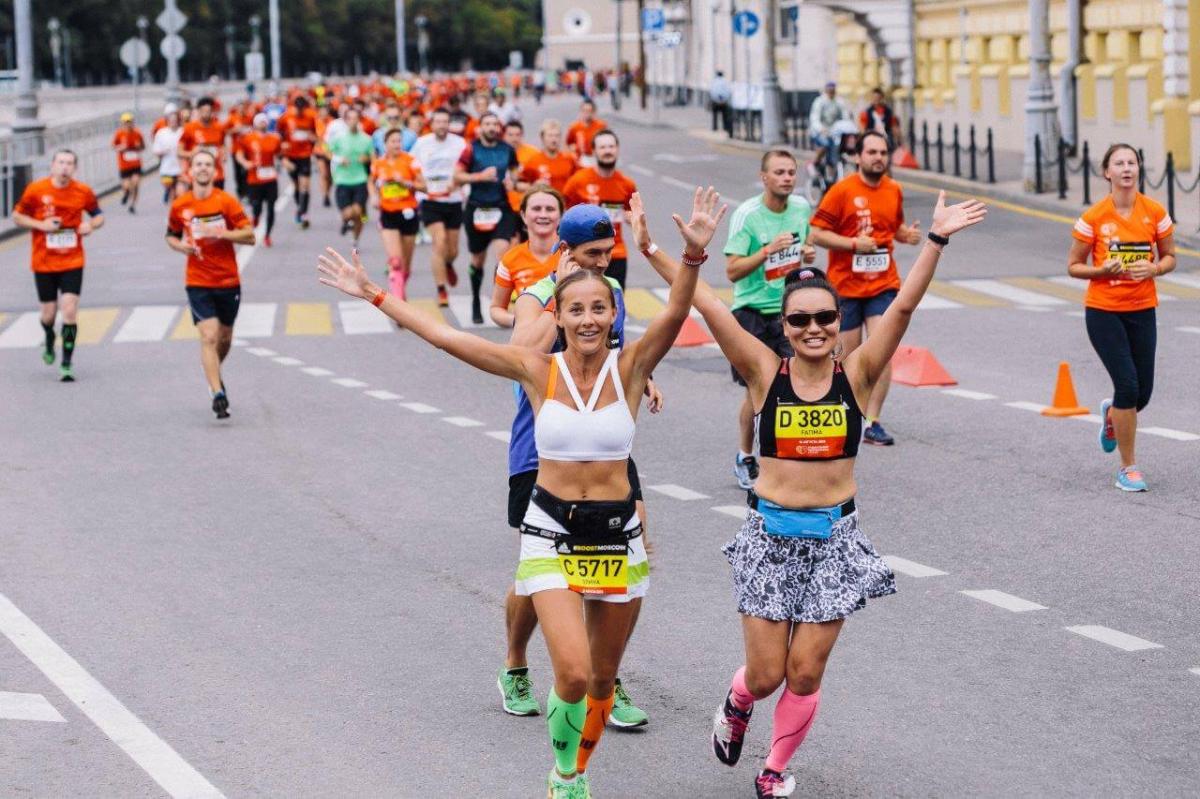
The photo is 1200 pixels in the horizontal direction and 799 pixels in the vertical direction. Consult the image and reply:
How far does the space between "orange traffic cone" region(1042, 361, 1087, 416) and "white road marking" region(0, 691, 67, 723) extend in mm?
8206

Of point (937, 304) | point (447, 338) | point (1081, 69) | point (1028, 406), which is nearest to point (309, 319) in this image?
point (937, 304)

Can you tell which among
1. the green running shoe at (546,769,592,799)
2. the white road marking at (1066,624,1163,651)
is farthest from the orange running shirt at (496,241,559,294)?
the green running shoe at (546,769,592,799)

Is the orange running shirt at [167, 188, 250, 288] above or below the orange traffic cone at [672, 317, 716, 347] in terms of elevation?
above

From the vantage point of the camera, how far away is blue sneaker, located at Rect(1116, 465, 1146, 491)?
1159cm

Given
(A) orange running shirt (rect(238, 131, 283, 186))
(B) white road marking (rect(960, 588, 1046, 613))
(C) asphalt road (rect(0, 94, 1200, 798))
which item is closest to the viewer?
(C) asphalt road (rect(0, 94, 1200, 798))

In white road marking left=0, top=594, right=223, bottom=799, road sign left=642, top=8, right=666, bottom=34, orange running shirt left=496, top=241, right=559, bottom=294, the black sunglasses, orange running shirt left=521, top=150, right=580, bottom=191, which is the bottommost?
Answer: white road marking left=0, top=594, right=223, bottom=799

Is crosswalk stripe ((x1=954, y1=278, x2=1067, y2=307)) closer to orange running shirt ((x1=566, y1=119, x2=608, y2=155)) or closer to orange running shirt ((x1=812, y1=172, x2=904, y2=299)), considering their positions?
orange running shirt ((x1=566, y1=119, x2=608, y2=155))

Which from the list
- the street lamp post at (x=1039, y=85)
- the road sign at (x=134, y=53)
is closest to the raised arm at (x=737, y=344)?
the street lamp post at (x=1039, y=85)

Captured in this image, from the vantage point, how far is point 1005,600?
30.1 ft

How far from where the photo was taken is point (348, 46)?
529ft

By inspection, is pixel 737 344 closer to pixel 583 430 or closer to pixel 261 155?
pixel 583 430

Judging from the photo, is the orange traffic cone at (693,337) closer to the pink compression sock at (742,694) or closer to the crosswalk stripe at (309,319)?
the crosswalk stripe at (309,319)

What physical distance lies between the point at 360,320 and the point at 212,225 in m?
6.36

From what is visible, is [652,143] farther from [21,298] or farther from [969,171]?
[21,298]
